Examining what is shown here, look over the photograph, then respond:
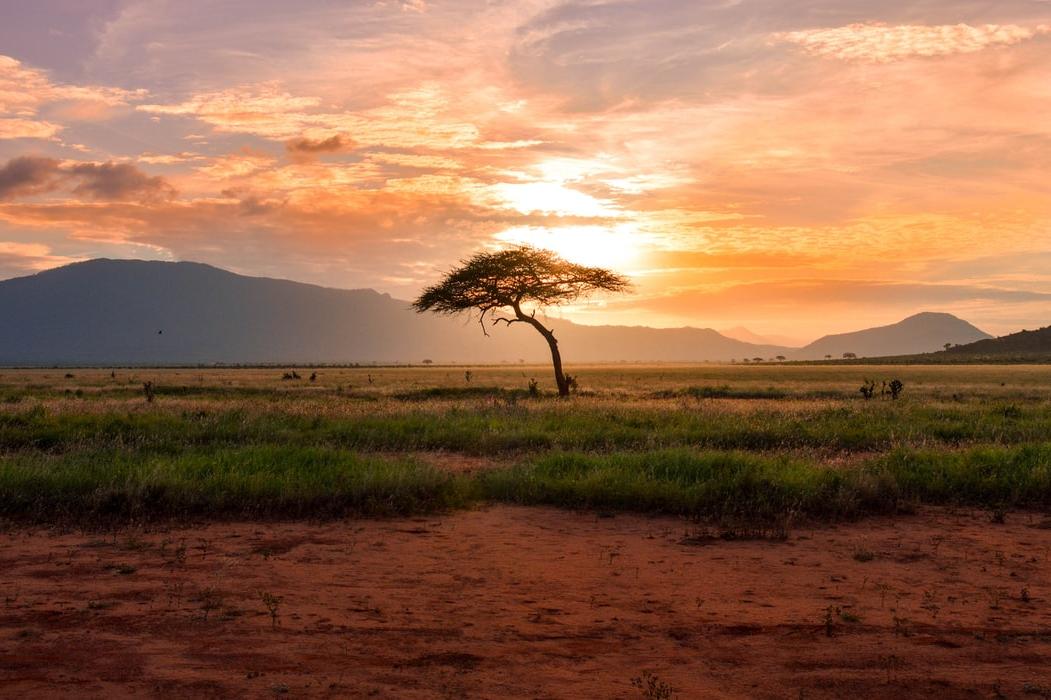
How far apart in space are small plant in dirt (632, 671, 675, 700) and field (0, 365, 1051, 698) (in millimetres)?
21

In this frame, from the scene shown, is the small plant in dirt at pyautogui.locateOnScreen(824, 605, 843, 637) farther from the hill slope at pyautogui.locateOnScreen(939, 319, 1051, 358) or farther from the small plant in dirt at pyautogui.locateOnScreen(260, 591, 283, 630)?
the hill slope at pyautogui.locateOnScreen(939, 319, 1051, 358)

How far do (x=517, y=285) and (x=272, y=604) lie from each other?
34828 mm

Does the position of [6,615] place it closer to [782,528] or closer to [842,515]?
[782,528]

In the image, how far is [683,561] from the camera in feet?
31.1

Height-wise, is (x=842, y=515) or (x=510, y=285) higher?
(x=510, y=285)

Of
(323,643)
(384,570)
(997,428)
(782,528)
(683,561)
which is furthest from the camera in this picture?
(997,428)

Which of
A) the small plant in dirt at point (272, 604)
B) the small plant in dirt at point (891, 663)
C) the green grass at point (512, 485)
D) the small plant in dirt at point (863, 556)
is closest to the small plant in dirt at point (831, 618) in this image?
the small plant in dirt at point (891, 663)

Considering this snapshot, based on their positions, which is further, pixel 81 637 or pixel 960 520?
pixel 960 520

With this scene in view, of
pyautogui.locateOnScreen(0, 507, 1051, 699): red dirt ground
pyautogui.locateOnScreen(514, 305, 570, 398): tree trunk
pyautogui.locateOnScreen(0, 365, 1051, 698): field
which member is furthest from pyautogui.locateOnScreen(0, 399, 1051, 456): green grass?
pyautogui.locateOnScreen(514, 305, 570, 398): tree trunk

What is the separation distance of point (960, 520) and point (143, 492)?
12257 mm

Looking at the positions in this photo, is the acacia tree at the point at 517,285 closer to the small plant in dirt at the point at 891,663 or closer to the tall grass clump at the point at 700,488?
the tall grass clump at the point at 700,488

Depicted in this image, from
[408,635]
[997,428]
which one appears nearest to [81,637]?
[408,635]

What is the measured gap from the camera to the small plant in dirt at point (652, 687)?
5.59m

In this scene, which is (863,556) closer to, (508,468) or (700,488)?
(700,488)
